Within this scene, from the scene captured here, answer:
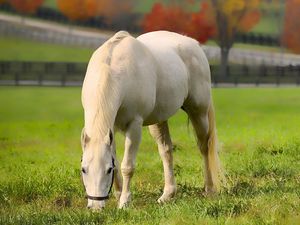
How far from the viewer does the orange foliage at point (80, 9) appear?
28.2 ft

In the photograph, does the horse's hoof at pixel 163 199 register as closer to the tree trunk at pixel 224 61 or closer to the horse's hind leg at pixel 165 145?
the horse's hind leg at pixel 165 145

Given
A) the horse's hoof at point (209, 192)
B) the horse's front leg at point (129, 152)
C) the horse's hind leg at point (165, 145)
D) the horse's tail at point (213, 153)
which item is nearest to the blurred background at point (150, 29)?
the horse's tail at point (213, 153)

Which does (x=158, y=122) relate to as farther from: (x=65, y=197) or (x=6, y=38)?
(x=6, y=38)

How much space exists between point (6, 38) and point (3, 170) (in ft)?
4.58

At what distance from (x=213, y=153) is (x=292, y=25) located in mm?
2087

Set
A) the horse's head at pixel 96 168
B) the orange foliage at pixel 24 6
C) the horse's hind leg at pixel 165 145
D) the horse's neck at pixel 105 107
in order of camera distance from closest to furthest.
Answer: the horse's head at pixel 96 168 → the horse's neck at pixel 105 107 → the horse's hind leg at pixel 165 145 → the orange foliage at pixel 24 6

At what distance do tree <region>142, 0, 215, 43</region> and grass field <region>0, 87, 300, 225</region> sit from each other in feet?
2.29

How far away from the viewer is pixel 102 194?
5844mm

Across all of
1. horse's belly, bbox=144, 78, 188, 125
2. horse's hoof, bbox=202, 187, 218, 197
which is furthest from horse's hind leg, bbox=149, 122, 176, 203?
horse's belly, bbox=144, 78, 188, 125

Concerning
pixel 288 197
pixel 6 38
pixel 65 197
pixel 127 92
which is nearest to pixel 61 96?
pixel 6 38

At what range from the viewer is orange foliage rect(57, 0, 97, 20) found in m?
8.59

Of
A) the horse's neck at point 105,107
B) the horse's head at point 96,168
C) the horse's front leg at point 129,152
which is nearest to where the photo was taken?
the horse's head at point 96,168

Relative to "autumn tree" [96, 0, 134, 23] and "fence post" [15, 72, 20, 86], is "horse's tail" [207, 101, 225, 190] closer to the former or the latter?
"autumn tree" [96, 0, 134, 23]

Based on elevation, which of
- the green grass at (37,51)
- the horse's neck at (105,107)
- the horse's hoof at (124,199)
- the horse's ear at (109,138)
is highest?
the horse's neck at (105,107)
